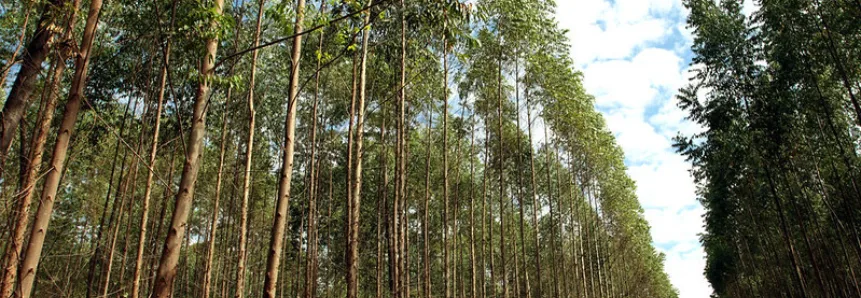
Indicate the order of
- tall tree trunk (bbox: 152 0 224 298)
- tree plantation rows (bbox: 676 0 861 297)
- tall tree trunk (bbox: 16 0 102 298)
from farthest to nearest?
tree plantation rows (bbox: 676 0 861 297) < tall tree trunk (bbox: 16 0 102 298) < tall tree trunk (bbox: 152 0 224 298)

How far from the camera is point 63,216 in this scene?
41.0 feet

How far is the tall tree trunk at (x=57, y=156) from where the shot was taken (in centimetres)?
267

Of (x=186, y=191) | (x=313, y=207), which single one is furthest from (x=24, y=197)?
(x=313, y=207)

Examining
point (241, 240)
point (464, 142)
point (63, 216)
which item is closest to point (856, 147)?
point (464, 142)

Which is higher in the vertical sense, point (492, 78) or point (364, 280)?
point (492, 78)

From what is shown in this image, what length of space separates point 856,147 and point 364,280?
54.1 ft

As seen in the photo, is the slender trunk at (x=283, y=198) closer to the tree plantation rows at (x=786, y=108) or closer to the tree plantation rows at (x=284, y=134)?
the tree plantation rows at (x=284, y=134)

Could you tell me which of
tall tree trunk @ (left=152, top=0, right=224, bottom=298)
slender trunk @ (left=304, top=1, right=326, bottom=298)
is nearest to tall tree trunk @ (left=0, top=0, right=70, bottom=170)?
tall tree trunk @ (left=152, top=0, right=224, bottom=298)

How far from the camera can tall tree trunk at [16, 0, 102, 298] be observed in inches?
105

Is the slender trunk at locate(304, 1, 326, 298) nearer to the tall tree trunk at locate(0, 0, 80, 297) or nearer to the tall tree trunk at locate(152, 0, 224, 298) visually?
the tall tree trunk at locate(0, 0, 80, 297)

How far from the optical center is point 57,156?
9.35ft

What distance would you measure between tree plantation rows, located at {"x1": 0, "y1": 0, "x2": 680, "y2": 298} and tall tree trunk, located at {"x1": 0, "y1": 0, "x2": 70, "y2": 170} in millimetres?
12

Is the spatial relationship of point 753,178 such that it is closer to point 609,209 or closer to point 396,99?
point 609,209

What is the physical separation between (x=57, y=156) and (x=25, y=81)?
0.84 m
